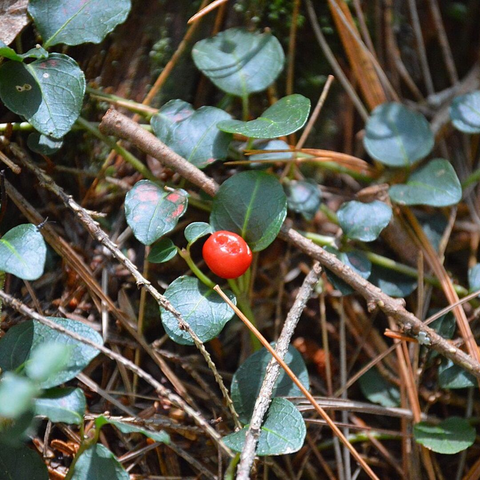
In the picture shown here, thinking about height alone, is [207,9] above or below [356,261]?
above

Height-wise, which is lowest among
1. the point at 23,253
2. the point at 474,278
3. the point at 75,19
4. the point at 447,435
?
the point at 447,435

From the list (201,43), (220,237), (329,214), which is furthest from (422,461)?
(201,43)

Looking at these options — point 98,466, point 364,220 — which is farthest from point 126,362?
point 364,220

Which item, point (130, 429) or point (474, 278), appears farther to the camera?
point (474, 278)

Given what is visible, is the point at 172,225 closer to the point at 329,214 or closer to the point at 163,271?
the point at 163,271

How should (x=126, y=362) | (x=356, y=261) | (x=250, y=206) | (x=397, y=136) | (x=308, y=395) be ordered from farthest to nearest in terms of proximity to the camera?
1. (x=397, y=136)
2. (x=356, y=261)
3. (x=250, y=206)
4. (x=308, y=395)
5. (x=126, y=362)

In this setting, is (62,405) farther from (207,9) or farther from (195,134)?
(207,9)

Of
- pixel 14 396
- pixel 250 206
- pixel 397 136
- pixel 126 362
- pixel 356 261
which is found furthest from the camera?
pixel 397 136

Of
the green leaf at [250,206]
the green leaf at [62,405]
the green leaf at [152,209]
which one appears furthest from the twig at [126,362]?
the green leaf at [250,206]
